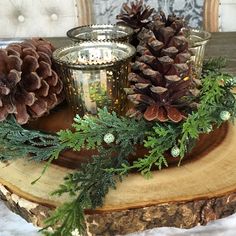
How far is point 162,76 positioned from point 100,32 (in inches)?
Result: 9.9

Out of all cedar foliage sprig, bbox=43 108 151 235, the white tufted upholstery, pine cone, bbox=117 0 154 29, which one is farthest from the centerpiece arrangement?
the white tufted upholstery

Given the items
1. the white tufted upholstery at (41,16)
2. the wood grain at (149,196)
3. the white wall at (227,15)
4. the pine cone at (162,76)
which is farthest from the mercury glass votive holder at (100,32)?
the white wall at (227,15)

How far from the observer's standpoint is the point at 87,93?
0.71 metres

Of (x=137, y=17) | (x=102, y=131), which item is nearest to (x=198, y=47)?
(x=137, y=17)

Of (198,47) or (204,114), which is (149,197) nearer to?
(204,114)

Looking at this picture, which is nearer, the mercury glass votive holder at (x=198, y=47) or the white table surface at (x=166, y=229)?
the white table surface at (x=166, y=229)

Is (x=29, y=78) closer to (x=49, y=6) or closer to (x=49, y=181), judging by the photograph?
(x=49, y=181)

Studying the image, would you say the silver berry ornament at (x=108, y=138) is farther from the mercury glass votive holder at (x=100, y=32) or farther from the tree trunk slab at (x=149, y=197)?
the mercury glass votive holder at (x=100, y=32)

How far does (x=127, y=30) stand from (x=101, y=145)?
0.78ft

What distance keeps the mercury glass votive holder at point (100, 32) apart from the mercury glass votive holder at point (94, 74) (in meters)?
0.05

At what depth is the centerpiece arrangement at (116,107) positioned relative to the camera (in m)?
0.63

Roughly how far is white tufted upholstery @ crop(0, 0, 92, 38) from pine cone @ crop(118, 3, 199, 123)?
0.85 metres

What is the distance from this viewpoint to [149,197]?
599 millimetres

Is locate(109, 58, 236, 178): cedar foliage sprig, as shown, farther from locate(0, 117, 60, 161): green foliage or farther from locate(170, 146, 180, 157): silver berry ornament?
locate(0, 117, 60, 161): green foliage
